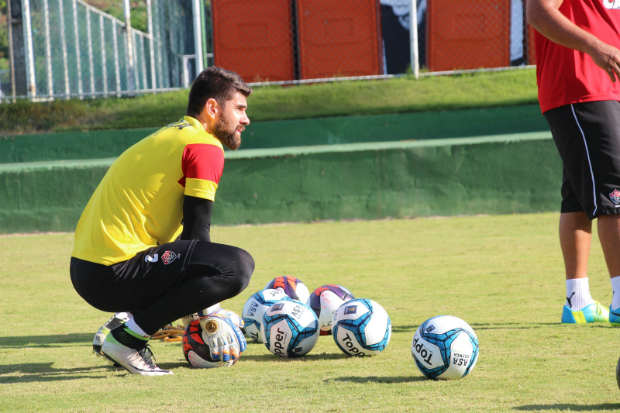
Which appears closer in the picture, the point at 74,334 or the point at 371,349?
the point at 371,349

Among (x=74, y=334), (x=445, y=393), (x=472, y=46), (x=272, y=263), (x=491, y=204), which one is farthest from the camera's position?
(x=472, y=46)

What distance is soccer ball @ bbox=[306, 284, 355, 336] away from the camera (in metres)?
4.31

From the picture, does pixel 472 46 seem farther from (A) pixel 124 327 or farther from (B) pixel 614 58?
(A) pixel 124 327

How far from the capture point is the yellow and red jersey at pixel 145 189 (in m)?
3.38

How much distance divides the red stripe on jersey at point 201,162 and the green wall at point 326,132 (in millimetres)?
9641

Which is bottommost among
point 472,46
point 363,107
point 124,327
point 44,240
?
point 44,240

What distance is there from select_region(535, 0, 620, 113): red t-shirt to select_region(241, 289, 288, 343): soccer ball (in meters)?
1.92

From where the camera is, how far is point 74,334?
452 centimetres

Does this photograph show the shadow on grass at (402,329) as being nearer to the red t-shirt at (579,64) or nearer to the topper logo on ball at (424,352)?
the topper logo on ball at (424,352)

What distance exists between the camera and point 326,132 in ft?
43.2

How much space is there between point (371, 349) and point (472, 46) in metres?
12.2

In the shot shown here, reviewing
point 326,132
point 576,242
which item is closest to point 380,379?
point 576,242

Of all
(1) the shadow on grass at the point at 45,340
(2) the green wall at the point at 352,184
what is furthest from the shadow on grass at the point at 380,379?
(2) the green wall at the point at 352,184

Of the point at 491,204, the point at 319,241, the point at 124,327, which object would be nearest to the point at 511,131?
the point at 491,204
